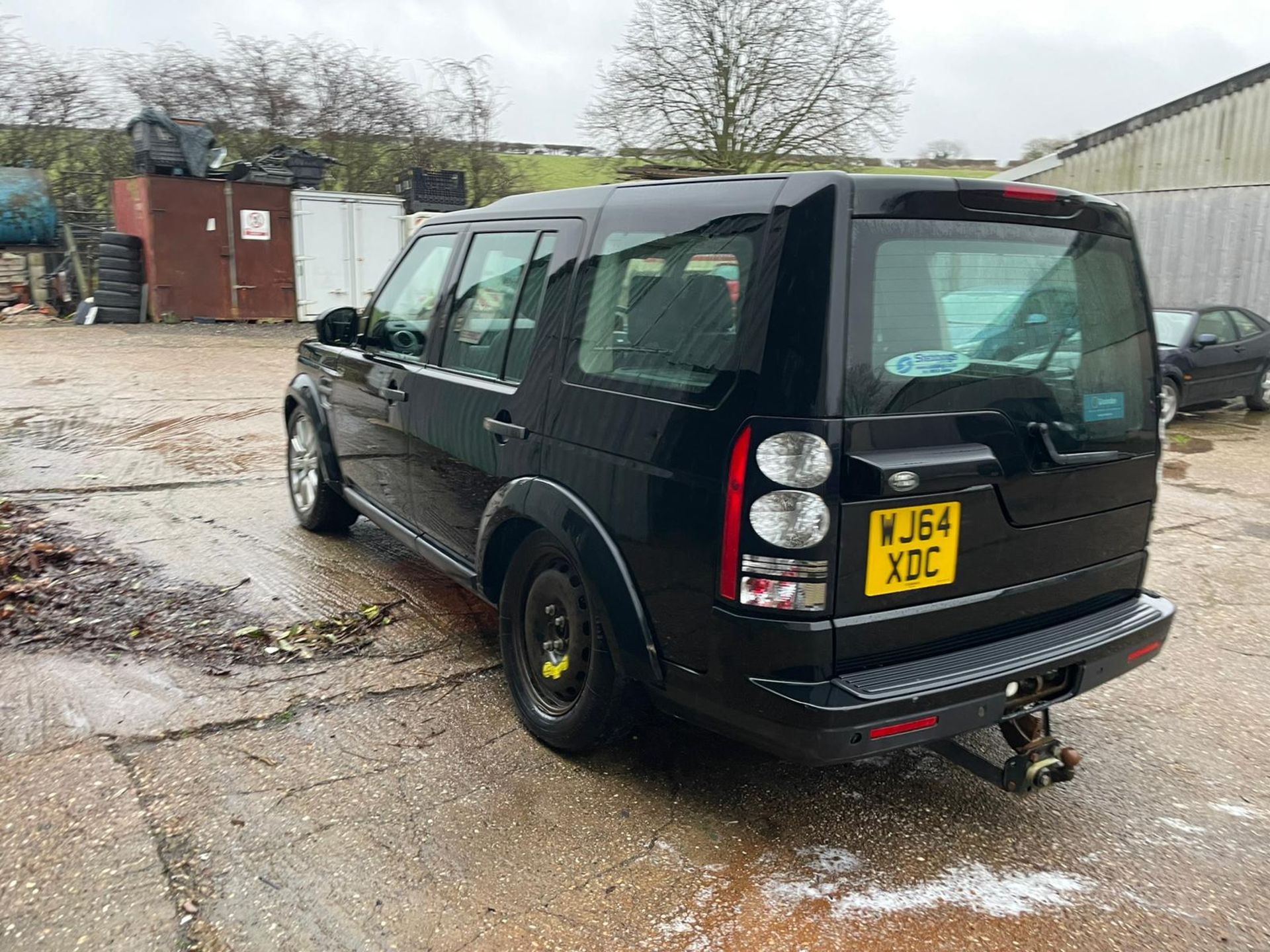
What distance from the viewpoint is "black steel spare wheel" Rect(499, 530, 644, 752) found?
302cm

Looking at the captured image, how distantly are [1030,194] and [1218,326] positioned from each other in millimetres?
10370

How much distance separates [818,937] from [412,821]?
1217 mm

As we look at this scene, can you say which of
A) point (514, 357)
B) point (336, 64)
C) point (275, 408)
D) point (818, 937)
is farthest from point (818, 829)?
point (336, 64)

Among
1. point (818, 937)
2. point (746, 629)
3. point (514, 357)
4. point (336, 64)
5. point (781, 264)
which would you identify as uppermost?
point (336, 64)

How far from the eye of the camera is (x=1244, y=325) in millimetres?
11672

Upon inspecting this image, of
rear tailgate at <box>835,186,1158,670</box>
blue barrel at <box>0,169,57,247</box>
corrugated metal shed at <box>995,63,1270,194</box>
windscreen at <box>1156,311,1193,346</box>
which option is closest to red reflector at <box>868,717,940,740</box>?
rear tailgate at <box>835,186,1158,670</box>

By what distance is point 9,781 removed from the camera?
304 centimetres

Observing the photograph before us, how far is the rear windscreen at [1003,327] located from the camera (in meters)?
2.48

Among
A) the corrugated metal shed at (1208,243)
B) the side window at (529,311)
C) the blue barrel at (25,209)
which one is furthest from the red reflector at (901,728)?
the blue barrel at (25,209)

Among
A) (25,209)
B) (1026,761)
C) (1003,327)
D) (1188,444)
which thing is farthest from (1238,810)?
(25,209)

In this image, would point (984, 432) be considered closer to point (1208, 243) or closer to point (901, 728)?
point (901, 728)

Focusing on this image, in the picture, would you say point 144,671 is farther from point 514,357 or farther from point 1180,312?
point 1180,312

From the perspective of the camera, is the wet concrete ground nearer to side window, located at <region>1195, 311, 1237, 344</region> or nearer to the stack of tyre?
side window, located at <region>1195, 311, 1237, 344</region>

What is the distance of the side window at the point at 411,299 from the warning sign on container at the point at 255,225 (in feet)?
47.2
